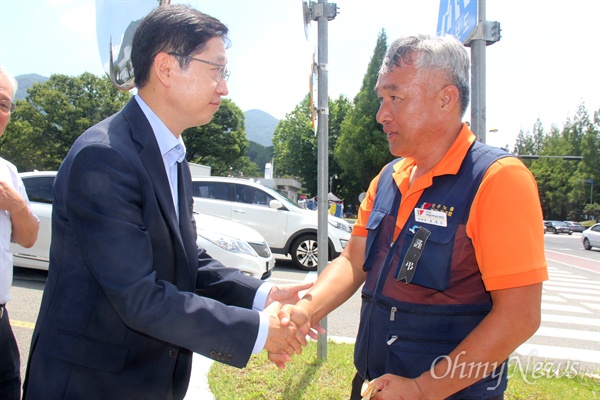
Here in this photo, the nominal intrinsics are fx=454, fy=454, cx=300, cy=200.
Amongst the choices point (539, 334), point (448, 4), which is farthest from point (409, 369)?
point (539, 334)

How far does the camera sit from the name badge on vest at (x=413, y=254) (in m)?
1.67

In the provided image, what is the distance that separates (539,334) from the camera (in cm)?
678

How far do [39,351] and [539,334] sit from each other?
7065 mm

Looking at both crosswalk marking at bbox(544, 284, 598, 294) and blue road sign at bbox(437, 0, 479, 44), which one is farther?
crosswalk marking at bbox(544, 284, 598, 294)

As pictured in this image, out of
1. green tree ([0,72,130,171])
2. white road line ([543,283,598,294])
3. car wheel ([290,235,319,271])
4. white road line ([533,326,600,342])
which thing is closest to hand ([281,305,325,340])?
white road line ([533,326,600,342])

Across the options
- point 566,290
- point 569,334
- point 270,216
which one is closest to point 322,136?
point 569,334

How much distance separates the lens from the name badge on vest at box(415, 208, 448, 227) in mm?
1649

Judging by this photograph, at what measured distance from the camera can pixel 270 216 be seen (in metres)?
9.65

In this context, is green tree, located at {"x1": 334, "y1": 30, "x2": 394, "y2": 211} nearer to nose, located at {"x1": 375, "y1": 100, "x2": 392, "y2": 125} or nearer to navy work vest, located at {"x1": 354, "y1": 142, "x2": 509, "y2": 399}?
nose, located at {"x1": 375, "y1": 100, "x2": 392, "y2": 125}

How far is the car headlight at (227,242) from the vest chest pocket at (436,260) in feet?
17.0

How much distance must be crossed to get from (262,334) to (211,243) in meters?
5.05

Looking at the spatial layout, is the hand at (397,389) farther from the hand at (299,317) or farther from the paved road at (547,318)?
the paved road at (547,318)

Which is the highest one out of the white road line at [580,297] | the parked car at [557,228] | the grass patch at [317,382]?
the grass patch at [317,382]

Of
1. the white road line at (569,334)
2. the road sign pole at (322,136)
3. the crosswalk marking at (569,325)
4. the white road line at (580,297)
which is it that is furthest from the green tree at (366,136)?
the road sign pole at (322,136)
